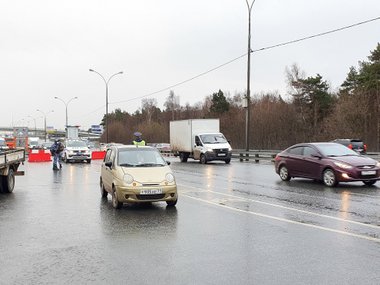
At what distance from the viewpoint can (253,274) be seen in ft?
17.4

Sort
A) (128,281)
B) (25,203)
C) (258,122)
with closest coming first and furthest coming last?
(128,281) < (25,203) < (258,122)

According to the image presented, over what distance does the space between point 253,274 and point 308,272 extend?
0.67 meters

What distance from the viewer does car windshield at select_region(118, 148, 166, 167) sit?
1102 cm

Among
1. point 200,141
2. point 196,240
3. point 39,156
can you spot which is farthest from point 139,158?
point 39,156

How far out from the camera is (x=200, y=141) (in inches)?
1166

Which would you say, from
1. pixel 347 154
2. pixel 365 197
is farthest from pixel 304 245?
pixel 347 154

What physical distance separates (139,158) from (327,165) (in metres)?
6.86

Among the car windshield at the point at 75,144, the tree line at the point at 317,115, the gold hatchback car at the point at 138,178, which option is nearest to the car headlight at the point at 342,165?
the gold hatchback car at the point at 138,178

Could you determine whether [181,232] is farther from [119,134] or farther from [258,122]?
[119,134]

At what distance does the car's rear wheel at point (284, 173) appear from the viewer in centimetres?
1692

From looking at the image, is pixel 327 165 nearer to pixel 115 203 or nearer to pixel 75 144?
pixel 115 203

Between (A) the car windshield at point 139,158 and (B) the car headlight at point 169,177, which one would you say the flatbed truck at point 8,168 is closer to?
(A) the car windshield at point 139,158

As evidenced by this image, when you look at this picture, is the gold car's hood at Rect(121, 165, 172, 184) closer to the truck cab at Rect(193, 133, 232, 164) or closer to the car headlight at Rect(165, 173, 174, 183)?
the car headlight at Rect(165, 173, 174, 183)

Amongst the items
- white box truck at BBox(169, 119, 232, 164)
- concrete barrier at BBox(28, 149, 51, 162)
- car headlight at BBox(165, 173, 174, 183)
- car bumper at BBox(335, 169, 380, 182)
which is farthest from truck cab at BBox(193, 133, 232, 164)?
car headlight at BBox(165, 173, 174, 183)
